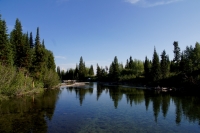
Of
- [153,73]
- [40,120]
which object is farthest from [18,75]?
[153,73]

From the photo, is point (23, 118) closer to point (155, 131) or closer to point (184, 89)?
point (155, 131)

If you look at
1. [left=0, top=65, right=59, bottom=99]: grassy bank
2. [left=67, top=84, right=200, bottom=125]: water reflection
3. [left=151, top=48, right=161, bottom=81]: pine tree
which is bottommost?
[left=67, top=84, right=200, bottom=125]: water reflection

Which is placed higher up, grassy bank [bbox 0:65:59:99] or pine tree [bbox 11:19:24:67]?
pine tree [bbox 11:19:24:67]

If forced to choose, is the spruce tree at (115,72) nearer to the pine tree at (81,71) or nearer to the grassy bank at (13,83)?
the pine tree at (81,71)

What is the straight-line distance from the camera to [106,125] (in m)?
20.3

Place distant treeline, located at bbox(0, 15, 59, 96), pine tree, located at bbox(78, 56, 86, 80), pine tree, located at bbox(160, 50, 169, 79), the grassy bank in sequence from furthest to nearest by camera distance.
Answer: pine tree, located at bbox(78, 56, 86, 80) → pine tree, located at bbox(160, 50, 169, 79) → distant treeline, located at bbox(0, 15, 59, 96) → the grassy bank

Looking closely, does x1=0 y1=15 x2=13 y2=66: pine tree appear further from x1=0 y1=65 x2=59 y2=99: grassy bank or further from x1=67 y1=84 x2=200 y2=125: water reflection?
x1=67 y1=84 x2=200 y2=125: water reflection

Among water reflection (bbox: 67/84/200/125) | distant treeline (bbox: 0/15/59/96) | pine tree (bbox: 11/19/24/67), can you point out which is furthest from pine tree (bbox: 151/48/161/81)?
pine tree (bbox: 11/19/24/67)

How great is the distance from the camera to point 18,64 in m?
50.2

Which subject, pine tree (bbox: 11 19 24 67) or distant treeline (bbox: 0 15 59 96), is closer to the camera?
distant treeline (bbox: 0 15 59 96)

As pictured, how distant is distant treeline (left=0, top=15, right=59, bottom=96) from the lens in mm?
36272

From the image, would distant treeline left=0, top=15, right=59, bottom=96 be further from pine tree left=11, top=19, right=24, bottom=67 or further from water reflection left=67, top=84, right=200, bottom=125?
water reflection left=67, top=84, right=200, bottom=125

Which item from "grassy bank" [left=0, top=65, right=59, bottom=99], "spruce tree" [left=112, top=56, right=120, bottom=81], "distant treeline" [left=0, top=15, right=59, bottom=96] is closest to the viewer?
"grassy bank" [left=0, top=65, right=59, bottom=99]

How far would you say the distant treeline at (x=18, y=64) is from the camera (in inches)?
1428
